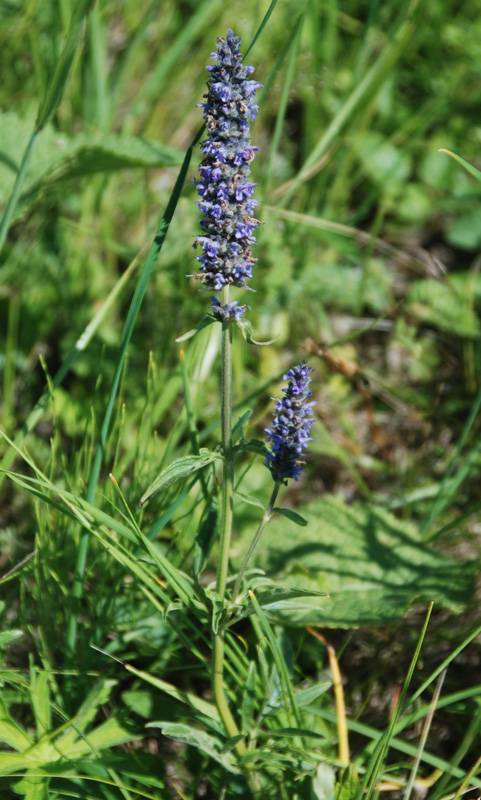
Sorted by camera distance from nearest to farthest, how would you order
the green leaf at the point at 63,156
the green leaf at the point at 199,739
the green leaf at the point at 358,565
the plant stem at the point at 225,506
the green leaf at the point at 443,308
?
the plant stem at the point at 225,506, the green leaf at the point at 199,739, the green leaf at the point at 358,565, the green leaf at the point at 63,156, the green leaf at the point at 443,308

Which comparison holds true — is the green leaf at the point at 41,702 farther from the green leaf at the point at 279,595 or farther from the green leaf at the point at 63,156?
the green leaf at the point at 63,156

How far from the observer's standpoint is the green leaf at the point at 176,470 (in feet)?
4.45

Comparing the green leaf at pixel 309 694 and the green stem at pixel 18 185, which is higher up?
the green stem at pixel 18 185

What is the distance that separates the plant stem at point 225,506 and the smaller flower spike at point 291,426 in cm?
10

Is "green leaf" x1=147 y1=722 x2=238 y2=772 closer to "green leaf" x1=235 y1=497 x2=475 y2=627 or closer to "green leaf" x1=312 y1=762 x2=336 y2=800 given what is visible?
"green leaf" x1=312 y1=762 x2=336 y2=800

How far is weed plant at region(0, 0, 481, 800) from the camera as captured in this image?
1.61 m

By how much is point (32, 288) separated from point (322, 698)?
2.20 meters

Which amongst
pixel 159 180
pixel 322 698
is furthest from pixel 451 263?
pixel 322 698

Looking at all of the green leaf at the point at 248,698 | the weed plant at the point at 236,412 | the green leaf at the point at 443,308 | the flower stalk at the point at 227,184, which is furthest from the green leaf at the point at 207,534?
the green leaf at the point at 443,308

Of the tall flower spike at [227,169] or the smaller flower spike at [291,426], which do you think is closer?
the tall flower spike at [227,169]

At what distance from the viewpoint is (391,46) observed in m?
3.07

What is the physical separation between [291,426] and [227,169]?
0.54 m

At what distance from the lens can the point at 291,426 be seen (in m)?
1.48

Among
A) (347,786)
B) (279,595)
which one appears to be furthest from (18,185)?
(347,786)
